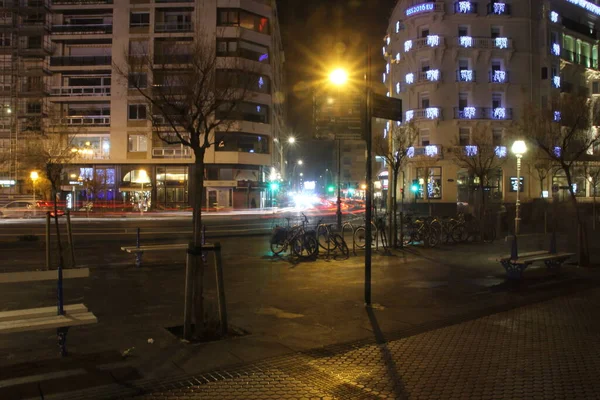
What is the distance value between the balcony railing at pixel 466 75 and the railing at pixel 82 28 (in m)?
36.9

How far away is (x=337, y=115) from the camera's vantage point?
8922 mm

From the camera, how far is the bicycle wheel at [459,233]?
65.9 ft

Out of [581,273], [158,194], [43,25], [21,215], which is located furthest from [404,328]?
[43,25]

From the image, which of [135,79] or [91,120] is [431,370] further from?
[91,120]

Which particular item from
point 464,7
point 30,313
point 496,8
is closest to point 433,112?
point 464,7

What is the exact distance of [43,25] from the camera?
2116 inches

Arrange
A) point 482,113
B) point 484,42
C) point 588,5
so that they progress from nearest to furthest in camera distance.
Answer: point 484,42, point 482,113, point 588,5

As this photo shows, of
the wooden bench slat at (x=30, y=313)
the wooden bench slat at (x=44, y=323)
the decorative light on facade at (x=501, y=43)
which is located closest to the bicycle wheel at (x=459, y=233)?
the wooden bench slat at (x=30, y=313)

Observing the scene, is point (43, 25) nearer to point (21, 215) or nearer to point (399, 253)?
point (21, 215)

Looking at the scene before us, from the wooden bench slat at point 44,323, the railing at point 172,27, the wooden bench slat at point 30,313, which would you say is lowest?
the wooden bench slat at point 44,323

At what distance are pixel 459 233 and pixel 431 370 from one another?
15.3 metres

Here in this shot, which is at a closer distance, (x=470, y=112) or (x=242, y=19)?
(x=470, y=112)

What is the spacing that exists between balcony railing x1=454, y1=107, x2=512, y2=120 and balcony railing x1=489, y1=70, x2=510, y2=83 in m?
2.77

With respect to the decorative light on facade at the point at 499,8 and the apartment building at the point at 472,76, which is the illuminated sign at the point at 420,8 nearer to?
the apartment building at the point at 472,76
